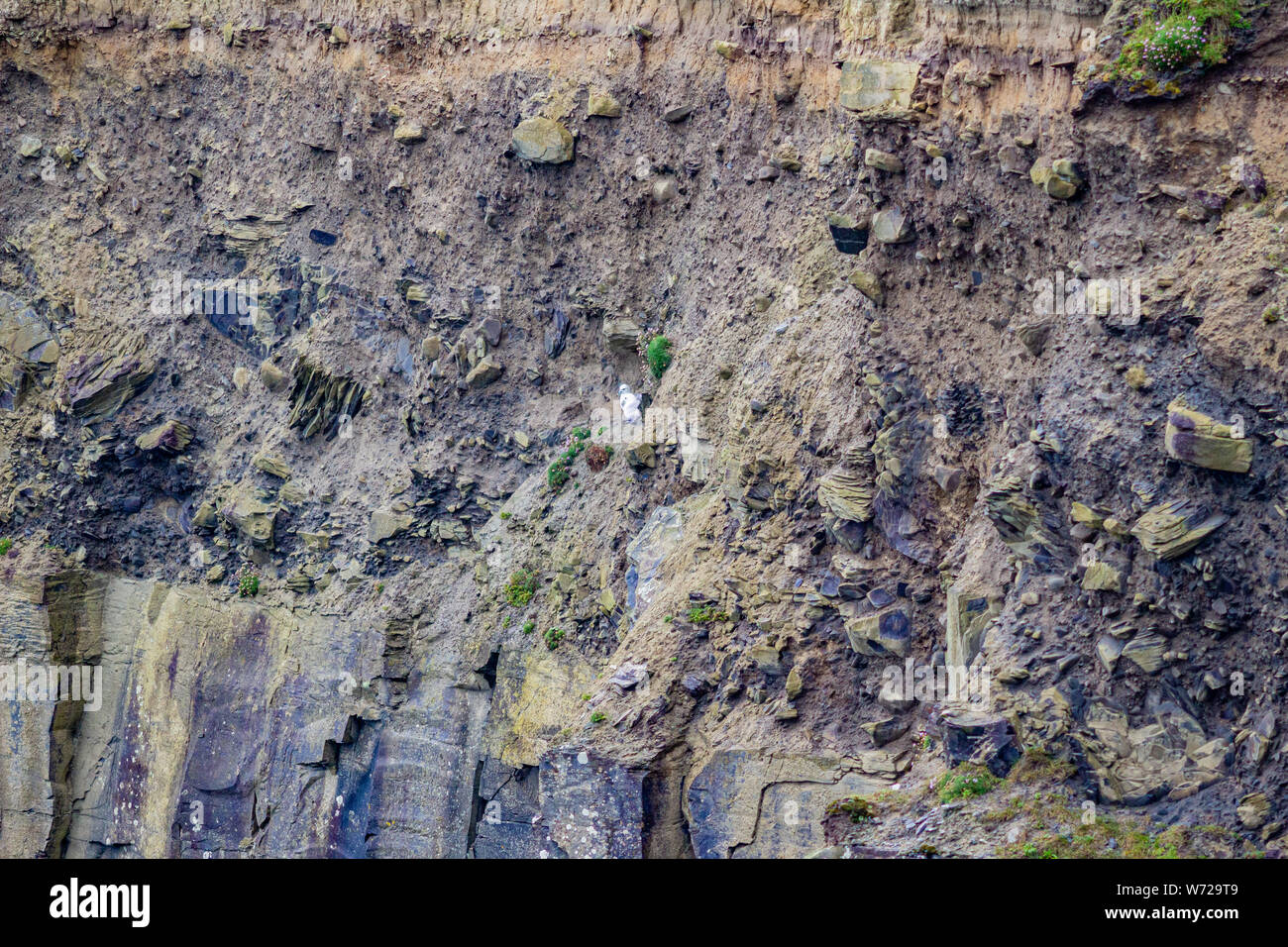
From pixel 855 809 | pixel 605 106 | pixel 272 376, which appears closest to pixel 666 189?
pixel 605 106

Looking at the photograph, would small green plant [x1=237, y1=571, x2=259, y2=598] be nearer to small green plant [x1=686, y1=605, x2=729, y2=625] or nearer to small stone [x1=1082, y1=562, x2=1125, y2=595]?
small green plant [x1=686, y1=605, x2=729, y2=625]

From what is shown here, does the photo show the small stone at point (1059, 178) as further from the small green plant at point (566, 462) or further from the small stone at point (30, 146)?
the small stone at point (30, 146)

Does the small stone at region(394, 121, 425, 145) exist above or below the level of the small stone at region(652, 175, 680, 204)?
above

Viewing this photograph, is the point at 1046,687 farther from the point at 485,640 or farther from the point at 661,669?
the point at 485,640

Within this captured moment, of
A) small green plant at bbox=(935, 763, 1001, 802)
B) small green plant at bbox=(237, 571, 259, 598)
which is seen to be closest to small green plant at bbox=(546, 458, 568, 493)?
small green plant at bbox=(237, 571, 259, 598)

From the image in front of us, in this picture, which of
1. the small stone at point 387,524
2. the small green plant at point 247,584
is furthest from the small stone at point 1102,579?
the small green plant at point 247,584
